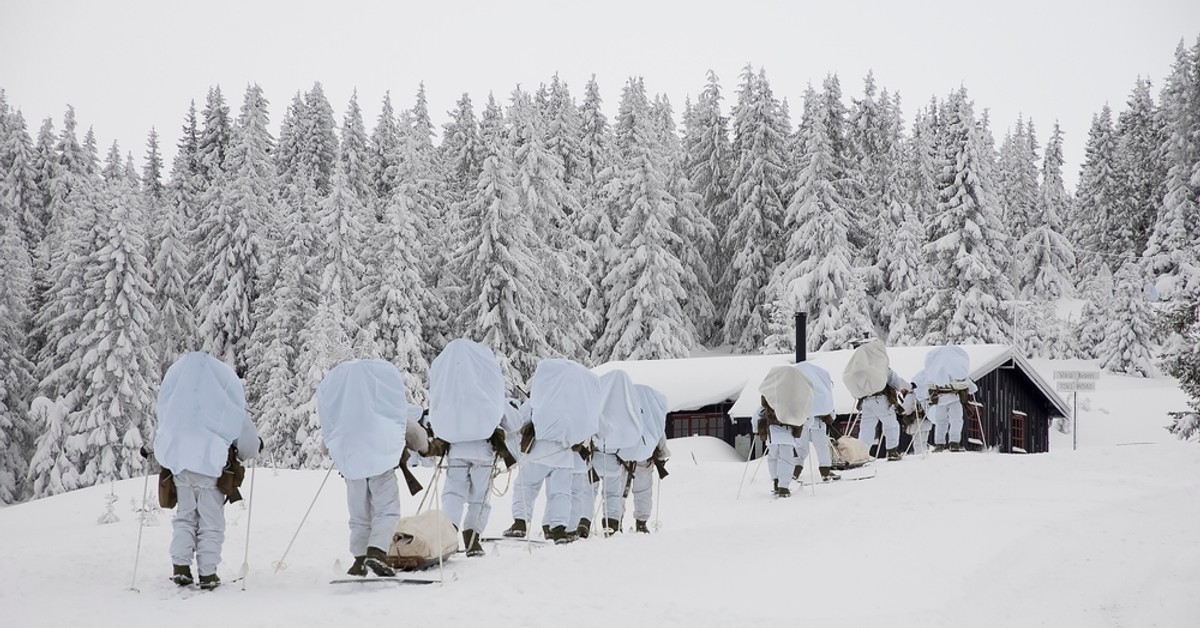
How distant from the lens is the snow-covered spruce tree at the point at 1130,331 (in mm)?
44000

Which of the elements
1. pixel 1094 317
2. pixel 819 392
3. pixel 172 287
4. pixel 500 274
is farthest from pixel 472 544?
pixel 1094 317

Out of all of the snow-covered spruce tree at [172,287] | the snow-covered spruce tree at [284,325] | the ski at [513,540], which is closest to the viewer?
the ski at [513,540]

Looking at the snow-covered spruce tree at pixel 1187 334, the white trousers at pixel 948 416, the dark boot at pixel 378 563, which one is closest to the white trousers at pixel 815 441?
the white trousers at pixel 948 416

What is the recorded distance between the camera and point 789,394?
14.8 meters

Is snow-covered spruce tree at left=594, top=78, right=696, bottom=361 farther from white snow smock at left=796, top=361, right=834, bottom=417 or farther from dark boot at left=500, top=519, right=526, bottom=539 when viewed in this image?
dark boot at left=500, top=519, right=526, bottom=539

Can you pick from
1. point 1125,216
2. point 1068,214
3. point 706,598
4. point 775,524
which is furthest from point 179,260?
point 1068,214

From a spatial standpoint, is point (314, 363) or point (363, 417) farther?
point (314, 363)

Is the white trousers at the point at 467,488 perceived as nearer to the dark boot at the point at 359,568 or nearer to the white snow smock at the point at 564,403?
the white snow smock at the point at 564,403

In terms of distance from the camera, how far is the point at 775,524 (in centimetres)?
1154

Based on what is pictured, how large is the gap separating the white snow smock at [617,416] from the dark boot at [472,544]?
2813 millimetres

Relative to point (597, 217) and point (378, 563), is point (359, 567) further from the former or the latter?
point (597, 217)

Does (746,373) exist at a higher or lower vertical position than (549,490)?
higher

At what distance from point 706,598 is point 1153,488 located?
8980 mm

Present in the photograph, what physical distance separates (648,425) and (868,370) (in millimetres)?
5886
